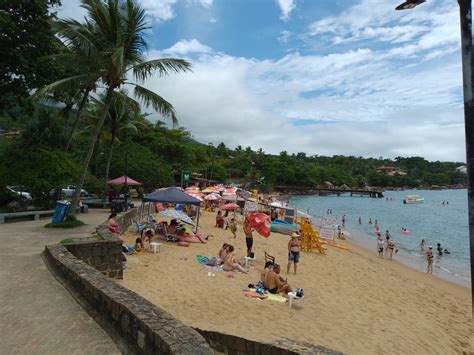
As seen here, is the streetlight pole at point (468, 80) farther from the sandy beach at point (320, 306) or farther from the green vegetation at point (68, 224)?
the green vegetation at point (68, 224)

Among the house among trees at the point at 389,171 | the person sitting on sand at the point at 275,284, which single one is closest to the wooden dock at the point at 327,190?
the house among trees at the point at 389,171

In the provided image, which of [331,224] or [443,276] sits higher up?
[331,224]

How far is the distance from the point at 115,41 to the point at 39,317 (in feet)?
32.3

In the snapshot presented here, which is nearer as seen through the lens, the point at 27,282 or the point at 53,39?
the point at 27,282

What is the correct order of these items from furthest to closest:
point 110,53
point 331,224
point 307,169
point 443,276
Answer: point 307,169, point 331,224, point 443,276, point 110,53

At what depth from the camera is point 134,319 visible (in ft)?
13.5

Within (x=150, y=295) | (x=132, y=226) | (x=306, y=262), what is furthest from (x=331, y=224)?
(x=150, y=295)

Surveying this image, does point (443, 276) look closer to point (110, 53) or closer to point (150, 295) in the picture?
point (150, 295)

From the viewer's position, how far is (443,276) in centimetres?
1789

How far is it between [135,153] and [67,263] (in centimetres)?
2587

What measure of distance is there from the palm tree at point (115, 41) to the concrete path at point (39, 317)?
6.36 meters

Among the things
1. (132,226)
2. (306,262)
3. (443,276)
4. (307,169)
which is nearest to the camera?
Result: (306,262)

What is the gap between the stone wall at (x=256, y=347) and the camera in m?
4.12

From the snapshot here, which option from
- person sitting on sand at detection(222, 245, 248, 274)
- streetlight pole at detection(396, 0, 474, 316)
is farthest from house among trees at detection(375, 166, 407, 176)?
streetlight pole at detection(396, 0, 474, 316)
